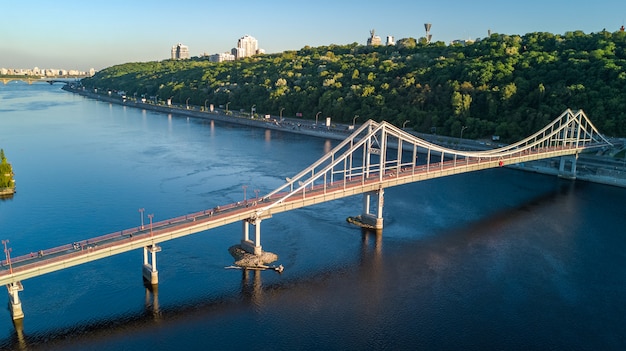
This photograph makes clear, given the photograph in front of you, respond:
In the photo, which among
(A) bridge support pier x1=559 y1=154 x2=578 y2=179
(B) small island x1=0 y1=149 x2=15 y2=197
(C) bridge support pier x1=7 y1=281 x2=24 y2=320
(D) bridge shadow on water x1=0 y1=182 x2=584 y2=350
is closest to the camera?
(D) bridge shadow on water x1=0 y1=182 x2=584 y2=350

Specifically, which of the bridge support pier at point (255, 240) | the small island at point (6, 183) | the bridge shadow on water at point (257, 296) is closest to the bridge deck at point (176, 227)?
the bridge support pier at point (255, 240)

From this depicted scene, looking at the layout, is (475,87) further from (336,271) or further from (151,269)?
(151,269)

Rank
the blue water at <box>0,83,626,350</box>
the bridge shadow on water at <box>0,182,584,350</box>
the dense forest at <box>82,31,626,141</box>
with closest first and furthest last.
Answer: the bridge shadow on water at <box>0,182,584,350</box>, the blue water at <box>0,83,626,350</box>, the dense forest at <box>82,31,626,141</box>

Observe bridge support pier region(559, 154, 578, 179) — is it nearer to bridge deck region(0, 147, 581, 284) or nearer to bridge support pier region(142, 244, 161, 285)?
bridge deck region(0, 147, 581, 284)

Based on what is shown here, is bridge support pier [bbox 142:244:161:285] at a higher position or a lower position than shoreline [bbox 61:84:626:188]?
lower

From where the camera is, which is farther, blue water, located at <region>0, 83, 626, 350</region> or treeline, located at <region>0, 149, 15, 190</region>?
treeline, located at <region>0, 149, 15, 190</region>

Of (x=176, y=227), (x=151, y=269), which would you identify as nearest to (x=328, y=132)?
(x=176, y=227)

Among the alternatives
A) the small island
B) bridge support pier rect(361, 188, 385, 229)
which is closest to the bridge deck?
bridge support pier rect(361, 188, 385, 229)

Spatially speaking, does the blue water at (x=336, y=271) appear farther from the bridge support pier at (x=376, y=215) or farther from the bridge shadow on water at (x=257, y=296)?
the bridge support pier at (x=376, y=215)
